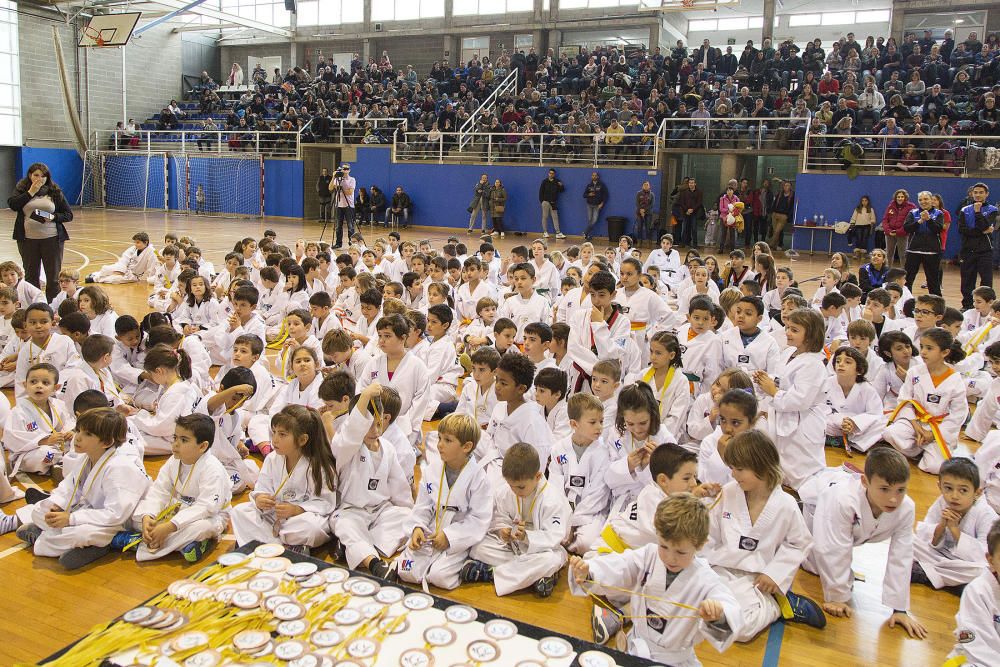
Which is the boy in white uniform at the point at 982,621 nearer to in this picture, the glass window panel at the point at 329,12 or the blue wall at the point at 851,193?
the blue wall at the point at 851,193

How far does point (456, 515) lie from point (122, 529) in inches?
76.5

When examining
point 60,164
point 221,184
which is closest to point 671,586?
point 221,184

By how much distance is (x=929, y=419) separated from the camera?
6.19 metres

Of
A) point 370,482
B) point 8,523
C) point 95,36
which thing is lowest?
point 8,523

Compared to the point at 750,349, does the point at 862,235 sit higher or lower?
higher

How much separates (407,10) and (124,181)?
13.1m

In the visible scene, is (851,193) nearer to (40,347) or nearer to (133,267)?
(133,267)

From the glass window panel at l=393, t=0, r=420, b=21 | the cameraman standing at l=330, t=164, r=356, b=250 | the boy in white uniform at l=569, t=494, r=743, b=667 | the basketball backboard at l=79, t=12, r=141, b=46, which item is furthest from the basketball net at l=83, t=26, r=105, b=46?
the boy in white uniform at l=569, t=494, r=743, b=667

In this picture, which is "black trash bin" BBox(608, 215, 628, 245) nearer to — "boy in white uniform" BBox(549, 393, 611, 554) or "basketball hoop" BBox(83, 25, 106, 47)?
"basketball hoop" BBox(83, 25, 106, 47)

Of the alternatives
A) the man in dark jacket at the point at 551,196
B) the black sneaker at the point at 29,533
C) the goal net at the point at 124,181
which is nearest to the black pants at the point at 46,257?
the black sneaker at the point at 29,533

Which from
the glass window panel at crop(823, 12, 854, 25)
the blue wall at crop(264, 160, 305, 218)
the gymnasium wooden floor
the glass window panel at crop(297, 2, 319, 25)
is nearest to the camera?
the gymnasium wooden floor

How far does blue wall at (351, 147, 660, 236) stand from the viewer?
21.2 metres

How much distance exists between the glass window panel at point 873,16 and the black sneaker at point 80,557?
28.6 m

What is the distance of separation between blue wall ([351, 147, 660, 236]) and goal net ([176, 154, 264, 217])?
15.4 ft
